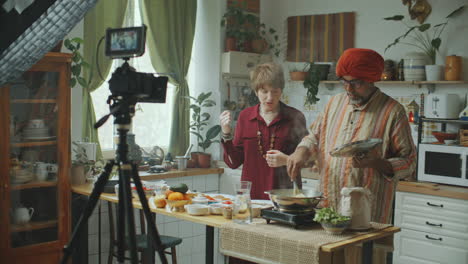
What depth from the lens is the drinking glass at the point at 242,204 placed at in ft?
8.89

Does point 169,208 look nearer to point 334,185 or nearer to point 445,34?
point 334,185

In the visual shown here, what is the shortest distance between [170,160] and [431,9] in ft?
8.10

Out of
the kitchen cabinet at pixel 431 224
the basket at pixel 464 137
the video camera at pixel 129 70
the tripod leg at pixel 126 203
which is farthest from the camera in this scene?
the basket at pixel 464 137

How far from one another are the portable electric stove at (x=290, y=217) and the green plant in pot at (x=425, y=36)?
2526mm

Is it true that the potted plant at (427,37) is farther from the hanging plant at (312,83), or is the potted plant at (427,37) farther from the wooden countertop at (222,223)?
the wooden countertop at (222,223)

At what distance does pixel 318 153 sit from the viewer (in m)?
2.99

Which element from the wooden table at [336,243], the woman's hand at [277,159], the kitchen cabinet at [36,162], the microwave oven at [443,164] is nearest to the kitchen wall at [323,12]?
the kitchen cabinet at [36,162]

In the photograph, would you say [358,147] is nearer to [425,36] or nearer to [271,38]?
[425,36]

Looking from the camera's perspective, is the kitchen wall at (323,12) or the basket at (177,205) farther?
the kitchen wall at (323,12)

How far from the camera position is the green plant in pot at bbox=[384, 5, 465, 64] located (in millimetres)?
4574

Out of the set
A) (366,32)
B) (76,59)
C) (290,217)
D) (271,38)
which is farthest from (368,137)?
(271,38)

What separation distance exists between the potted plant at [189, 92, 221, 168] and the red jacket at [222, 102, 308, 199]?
1.76 m

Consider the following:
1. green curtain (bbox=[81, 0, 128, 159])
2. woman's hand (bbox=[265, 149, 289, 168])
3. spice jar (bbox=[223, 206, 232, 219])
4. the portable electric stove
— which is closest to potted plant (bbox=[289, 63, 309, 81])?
green curtain (bbox=[81, 0, 128, 159])

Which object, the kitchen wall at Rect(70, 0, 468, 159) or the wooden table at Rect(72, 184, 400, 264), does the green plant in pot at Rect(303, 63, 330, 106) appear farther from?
the wooden table at Rect(72, 184, 400, 264)
